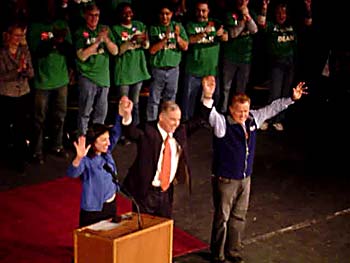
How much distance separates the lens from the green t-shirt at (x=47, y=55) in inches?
340

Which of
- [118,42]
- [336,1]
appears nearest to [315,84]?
[336,1]

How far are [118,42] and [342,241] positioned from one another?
3584mm

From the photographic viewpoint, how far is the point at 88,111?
9.13 meters

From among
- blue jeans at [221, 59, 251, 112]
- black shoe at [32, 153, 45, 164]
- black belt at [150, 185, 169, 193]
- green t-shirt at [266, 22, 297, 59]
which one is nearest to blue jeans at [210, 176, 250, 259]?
black belt at [150, 185, 169, 193]

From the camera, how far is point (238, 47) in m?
10.1

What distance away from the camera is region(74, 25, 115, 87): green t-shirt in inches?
345

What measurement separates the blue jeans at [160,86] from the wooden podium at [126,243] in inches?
173

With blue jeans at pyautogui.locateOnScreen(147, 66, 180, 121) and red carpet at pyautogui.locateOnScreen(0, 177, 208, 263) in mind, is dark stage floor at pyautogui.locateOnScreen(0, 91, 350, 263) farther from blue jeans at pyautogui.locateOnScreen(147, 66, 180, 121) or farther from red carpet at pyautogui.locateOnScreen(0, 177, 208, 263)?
blue jeans at pyautogui.locateOnScreen(147, 66, 180, 121)

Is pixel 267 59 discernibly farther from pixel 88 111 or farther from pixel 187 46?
pixel 88 111

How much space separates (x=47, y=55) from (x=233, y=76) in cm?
275

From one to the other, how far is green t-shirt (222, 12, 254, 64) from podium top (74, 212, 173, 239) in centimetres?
506

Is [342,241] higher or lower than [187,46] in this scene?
lower

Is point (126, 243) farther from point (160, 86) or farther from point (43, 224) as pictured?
point (160, 86)

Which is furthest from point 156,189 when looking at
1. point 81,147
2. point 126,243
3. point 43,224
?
point 43,224
